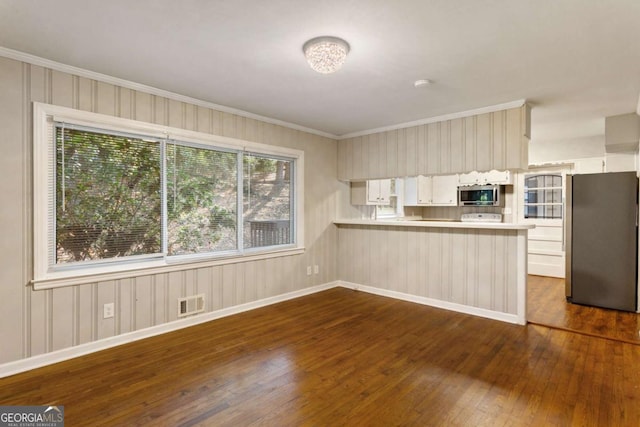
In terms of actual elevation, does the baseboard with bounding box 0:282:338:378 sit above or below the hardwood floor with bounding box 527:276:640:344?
above

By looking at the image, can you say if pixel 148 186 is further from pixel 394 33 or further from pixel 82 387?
pixel 394 33

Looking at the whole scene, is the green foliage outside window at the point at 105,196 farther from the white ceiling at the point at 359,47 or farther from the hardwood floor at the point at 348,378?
the hardwood floor at the point at 348,378

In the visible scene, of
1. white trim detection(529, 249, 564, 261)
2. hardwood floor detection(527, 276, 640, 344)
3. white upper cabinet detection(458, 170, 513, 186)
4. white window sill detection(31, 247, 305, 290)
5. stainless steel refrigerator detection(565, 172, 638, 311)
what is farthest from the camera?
white trim detection(529, 249, 564, 261)

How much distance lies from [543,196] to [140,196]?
264 inches

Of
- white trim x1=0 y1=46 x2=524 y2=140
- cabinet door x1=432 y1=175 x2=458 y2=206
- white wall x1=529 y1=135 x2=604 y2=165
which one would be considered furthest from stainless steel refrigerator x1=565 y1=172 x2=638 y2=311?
white trim x1=0 y1=46 x2=524 y2=140

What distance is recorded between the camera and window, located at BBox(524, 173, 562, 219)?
6152 millimetres

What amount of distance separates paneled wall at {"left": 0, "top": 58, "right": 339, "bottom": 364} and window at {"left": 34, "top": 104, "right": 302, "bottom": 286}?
0.10m

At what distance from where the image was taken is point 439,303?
443 centimetres

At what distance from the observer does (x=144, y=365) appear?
2.76 metres

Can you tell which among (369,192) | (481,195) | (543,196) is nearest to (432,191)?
(481,195)

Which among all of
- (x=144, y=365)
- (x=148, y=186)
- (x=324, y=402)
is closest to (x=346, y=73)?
(x=148, y=186)

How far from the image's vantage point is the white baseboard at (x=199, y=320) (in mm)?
2691

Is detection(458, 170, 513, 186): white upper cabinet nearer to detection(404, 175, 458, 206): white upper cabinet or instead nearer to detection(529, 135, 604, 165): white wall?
detection(404, 175, 458, 206): white upper cabinet

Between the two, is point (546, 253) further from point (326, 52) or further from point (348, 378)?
point (326, 52)
